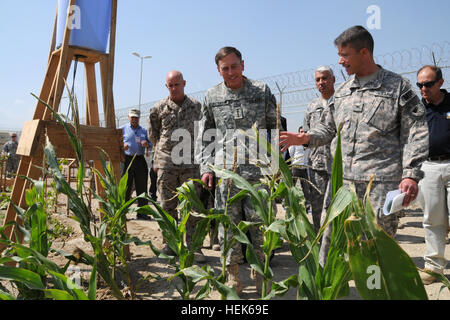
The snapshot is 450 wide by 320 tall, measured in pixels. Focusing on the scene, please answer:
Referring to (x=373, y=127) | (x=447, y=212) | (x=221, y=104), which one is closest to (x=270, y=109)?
(x=221, y=104)

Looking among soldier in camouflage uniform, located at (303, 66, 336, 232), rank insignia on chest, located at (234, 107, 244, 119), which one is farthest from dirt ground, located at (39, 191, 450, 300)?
rank insignia on chest, located at (234, 107, 244, 119)

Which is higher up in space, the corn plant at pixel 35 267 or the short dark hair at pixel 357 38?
the short dark hair at pixel 357 38

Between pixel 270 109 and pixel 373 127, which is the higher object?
pixel 270 109

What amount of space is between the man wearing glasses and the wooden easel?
2674 mm

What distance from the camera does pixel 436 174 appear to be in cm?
311

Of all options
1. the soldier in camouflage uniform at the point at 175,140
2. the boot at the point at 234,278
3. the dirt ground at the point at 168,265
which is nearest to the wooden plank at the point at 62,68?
the dirt ground at the point at 168,265

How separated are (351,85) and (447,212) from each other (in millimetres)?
1616

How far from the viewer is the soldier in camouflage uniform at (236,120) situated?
2625 millimetres

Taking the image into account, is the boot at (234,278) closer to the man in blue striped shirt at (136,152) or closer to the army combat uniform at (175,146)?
the army combat uniform at (175,146)

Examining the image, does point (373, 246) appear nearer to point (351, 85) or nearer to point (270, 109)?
point (351, 85)

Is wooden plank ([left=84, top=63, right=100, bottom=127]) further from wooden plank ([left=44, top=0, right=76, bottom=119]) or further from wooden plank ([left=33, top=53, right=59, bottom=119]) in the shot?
wooden plank ([left=44, top=0, right=76, bottom=119])

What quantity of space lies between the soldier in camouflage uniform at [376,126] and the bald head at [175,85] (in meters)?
1.87

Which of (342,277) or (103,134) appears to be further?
(103,134)

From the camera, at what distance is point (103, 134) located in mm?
2906
